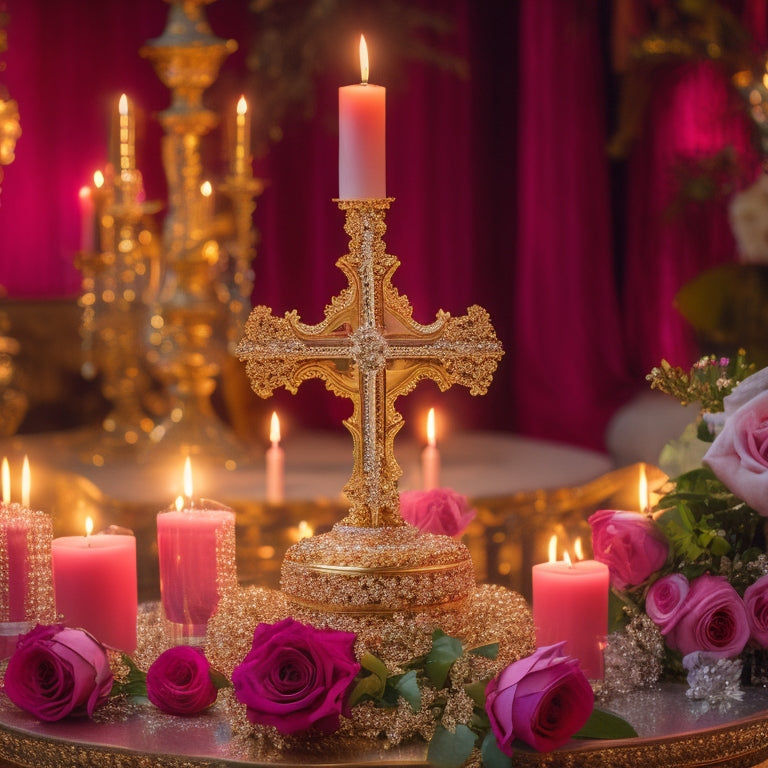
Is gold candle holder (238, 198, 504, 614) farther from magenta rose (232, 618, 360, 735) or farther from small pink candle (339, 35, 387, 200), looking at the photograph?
magenta rose (232, 618, 360, 735)

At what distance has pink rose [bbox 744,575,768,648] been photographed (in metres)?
1.10

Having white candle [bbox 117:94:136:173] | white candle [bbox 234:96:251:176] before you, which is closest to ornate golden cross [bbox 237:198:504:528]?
white candle [bbox 234:96:251:176]

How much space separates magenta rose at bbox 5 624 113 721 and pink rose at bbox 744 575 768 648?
498mm

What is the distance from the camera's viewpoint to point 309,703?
3.05 feet

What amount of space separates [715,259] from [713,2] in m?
0.78

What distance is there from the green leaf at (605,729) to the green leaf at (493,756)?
0.24ft

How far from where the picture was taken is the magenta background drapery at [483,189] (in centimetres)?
367

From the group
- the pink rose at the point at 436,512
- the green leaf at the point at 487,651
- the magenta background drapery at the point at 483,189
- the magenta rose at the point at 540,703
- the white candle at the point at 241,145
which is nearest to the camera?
the magenta rose at the point at 540,703

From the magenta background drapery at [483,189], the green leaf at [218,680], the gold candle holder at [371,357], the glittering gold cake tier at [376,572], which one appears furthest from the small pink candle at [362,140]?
the magenta background drapery at [483,189]

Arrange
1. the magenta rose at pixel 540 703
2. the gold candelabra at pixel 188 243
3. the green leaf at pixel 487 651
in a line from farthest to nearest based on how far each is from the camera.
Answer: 1. the gold candelabra at pixel 188 243
2. the green leaf at pixel 487 651
3. the magenta rose at pixel 540 703

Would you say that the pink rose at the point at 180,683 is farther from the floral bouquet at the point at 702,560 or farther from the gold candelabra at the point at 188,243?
the gold candelabra at the point at 188,243

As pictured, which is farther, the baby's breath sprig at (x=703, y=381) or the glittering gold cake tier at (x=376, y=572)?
the baby's breath sprig at (x=703, y=381)

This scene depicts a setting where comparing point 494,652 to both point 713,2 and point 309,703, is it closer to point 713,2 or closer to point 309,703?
point 309,703

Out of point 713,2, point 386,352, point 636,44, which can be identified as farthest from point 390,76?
point 386,352
